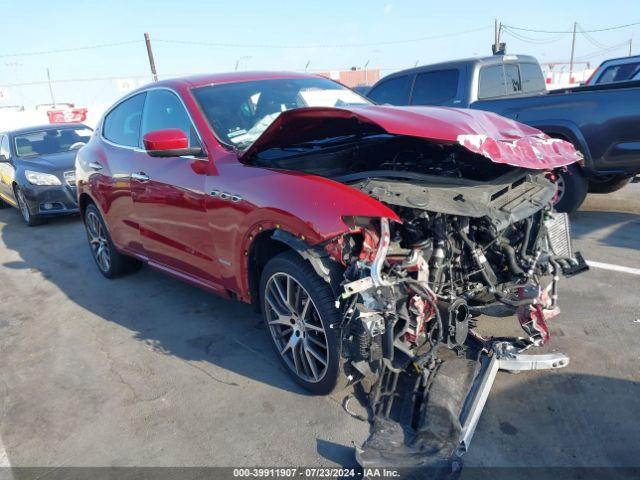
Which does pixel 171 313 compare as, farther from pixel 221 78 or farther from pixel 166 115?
pixel 221 78

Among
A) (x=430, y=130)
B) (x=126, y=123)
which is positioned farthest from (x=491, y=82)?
(x=126, y=123)

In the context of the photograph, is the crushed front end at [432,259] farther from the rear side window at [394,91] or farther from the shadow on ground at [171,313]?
the rear side window at [394,91]

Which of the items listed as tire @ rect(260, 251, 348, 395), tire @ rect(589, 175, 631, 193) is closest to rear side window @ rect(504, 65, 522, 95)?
tire @ rect(589, 175, 631, 193)

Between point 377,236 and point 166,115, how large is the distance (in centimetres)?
223

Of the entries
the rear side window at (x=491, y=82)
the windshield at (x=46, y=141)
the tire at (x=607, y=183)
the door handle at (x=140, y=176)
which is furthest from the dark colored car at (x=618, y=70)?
the windshield at (x=46, y=141)

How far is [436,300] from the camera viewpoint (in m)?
2.65

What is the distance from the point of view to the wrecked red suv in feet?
8.47

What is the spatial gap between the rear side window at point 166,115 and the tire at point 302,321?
1215 millimetres

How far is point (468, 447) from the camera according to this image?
2.42m

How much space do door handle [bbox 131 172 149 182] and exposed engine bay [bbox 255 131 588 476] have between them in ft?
4.20

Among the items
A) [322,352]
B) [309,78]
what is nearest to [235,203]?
[322,352]

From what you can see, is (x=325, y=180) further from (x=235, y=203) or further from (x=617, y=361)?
(x=617, y=361)

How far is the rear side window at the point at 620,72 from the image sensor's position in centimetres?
875

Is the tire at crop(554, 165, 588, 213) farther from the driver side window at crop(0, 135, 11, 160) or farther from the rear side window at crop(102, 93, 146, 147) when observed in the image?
the driver side window at crop(0, 135, 11, 160)
